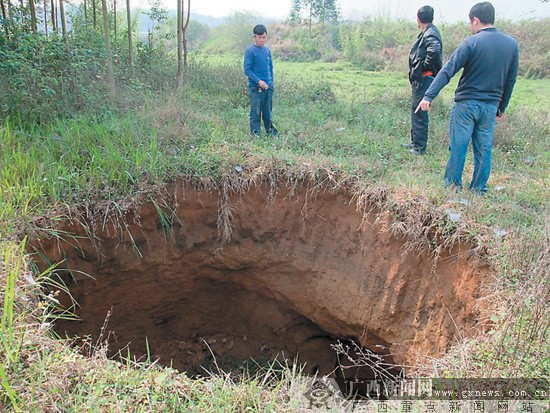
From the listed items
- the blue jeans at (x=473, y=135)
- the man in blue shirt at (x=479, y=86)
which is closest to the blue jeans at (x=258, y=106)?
the man in blue shirt at (x=479, y=86)

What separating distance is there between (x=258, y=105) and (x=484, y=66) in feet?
7.89

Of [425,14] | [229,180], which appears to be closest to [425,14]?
[425,14]

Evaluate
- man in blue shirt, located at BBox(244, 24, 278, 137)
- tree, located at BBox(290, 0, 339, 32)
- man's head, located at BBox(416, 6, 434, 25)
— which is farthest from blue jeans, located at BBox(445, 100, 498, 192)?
tree, located at BBox(290, 0, 339, 32)

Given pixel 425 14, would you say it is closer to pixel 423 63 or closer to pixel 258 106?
pixel 423 63

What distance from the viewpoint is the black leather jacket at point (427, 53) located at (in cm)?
443

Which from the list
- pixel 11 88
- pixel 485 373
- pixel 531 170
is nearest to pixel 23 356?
pixel 485 373

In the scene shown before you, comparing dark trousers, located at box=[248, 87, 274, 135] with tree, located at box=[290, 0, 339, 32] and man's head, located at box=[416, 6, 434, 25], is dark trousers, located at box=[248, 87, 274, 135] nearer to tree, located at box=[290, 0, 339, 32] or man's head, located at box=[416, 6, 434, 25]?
man's head, located at box=[416, 6, 434, 25]

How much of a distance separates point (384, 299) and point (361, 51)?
1030 centimetres

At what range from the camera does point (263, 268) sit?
174 inches

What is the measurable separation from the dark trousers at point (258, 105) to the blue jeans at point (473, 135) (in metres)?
2.11

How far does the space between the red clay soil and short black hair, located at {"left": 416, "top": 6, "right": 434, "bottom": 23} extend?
2.16 meters

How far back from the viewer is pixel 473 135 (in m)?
3.84

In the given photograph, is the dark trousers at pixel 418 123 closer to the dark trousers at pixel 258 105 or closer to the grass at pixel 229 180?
the grass at pixel 229 180

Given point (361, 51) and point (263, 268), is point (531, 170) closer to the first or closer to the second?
point (263, 268)
